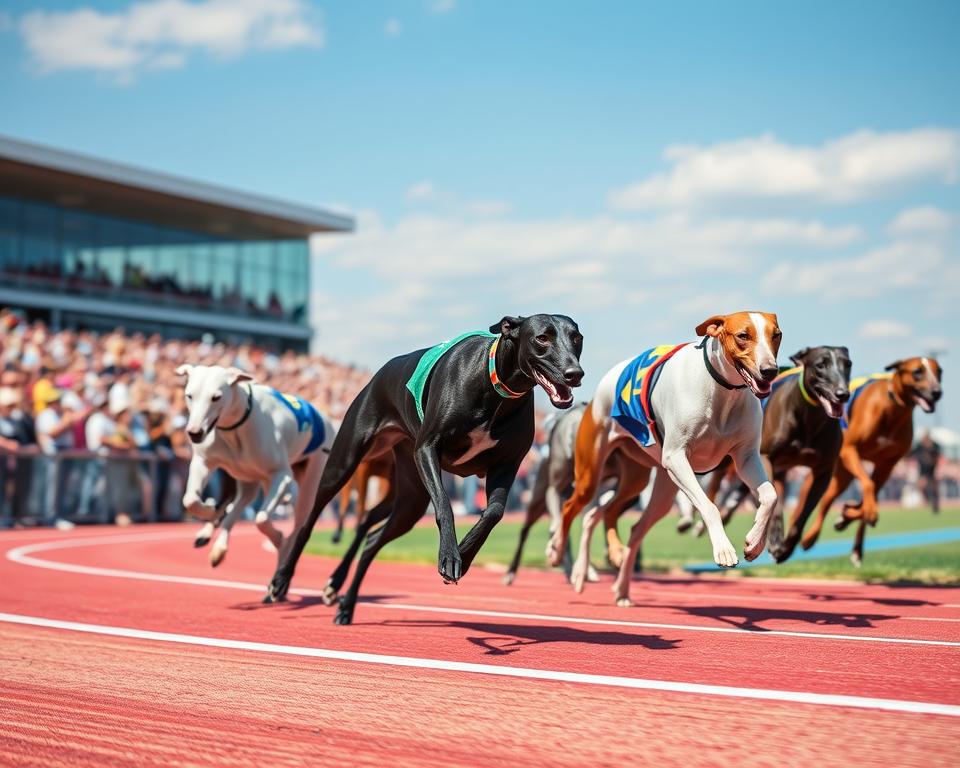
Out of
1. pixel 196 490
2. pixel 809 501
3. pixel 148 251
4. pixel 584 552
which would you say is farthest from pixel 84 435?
pixel 148 251

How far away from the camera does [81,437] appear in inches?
906

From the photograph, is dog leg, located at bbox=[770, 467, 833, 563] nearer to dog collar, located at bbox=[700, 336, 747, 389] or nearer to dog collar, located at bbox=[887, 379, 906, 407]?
dog collar, located at bbox=[887, 379, 906, 407]

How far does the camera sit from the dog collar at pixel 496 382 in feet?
24.7

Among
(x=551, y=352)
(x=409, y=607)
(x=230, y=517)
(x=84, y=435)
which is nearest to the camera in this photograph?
(x=551, y=352)

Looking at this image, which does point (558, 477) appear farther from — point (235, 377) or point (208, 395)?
point (208, 395)

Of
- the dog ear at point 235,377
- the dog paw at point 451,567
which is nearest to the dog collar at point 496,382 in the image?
the dog paw at point 451,567

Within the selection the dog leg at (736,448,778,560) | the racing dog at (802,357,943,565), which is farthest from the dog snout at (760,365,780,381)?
the racing dog at (802,357,943,565)

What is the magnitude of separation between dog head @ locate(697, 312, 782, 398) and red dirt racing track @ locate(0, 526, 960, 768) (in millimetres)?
1647

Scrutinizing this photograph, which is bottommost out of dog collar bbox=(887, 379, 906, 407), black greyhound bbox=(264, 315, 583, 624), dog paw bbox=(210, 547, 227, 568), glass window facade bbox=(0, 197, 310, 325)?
dog paw bbox=(210, 547, 227, 568)

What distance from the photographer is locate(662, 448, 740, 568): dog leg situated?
744cm

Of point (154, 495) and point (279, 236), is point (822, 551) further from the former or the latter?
point (279, 236)

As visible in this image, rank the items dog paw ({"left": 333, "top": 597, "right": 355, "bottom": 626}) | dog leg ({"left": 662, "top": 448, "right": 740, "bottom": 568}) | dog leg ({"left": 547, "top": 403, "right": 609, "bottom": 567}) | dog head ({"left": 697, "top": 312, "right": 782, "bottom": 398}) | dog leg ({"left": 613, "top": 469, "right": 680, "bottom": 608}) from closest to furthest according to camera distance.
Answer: dog leg ({"left": 662, "top": 448, "right": 740, "bottom": 568}) → dog head ({"left": 697, "top": 312, "right": 782, "bottom": 398}) → dog paw ({"left": 333, "top": 597, "right": 355, "bottom": 626}) → dog leg ({"left": 613, "top": 469, "right": 680, "bottom": 608}) → dog leg ({"left": 547, "top": 403, "right": 609, "bottom": 567})

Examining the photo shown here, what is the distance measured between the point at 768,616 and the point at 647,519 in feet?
4.14

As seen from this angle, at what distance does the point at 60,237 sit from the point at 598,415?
167ft
